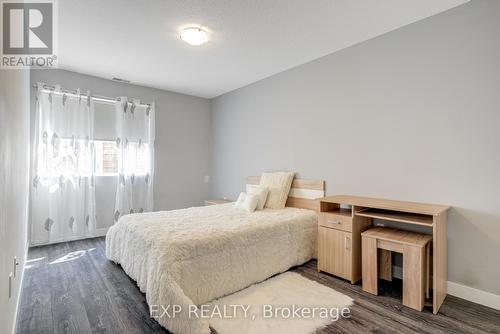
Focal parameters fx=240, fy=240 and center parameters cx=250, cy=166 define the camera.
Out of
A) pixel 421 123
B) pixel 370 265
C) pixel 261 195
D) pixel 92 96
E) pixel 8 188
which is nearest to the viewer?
pixel 8 188

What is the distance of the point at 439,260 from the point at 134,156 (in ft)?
14.6

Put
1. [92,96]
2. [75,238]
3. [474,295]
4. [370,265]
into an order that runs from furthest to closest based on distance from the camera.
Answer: [92,96] < [75,238] < [370,265] < [474,295]

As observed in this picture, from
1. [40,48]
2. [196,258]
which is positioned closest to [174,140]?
[40,48]

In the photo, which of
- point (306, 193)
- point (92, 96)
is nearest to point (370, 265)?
point (306, 193)

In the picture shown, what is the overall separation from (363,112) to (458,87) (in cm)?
87

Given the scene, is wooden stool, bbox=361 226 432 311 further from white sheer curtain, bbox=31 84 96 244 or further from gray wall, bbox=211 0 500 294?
white sheer curtain, bbox=31 84 96 244

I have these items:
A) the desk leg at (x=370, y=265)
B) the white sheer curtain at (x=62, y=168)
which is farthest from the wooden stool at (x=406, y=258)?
the white sheer curtain at (x=62, y=168)

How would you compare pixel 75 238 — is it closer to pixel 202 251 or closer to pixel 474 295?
pixel 202 251

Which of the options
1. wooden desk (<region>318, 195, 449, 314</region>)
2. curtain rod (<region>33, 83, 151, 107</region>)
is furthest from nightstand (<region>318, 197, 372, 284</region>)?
curtain rod (<region>33, 83, 151, 107</region>)

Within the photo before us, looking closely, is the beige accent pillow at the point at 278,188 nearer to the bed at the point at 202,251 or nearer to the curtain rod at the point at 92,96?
the bed at the point at 202,251

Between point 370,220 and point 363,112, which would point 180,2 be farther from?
point 370,220

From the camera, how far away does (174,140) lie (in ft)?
16.1

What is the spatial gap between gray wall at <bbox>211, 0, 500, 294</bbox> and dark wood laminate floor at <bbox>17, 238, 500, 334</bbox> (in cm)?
49

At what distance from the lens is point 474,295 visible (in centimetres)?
211
